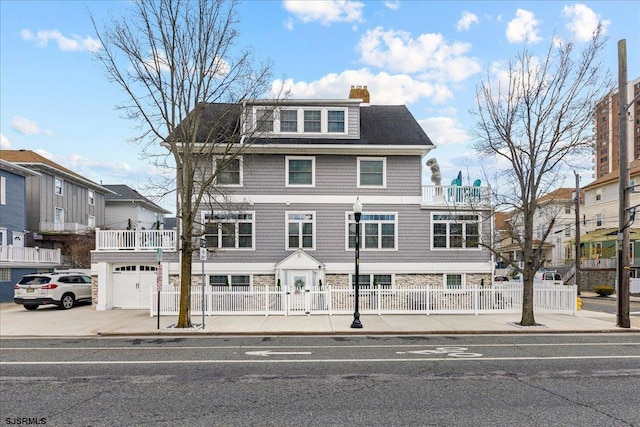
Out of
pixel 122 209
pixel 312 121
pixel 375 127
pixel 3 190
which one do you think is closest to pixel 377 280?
pixel 375 127

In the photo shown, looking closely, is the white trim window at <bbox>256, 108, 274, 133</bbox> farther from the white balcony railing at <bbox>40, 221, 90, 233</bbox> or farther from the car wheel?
the white balcony railing at <bbox>40, 221, 90, 233</bbox>

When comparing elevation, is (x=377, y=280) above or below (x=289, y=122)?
below

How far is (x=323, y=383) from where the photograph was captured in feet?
24.6

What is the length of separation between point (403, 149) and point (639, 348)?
40.6ft

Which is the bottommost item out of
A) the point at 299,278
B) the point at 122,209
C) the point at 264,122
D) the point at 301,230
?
the point at 299,278

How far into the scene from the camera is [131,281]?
20.6m

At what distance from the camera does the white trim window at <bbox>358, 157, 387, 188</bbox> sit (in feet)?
68.3

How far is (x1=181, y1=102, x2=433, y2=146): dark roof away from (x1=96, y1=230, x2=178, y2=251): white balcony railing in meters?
5.25

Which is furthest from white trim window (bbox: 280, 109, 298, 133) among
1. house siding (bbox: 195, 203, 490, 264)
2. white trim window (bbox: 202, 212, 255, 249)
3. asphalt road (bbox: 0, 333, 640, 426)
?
asphalt road (bbox: 0, 333, 640, 426)

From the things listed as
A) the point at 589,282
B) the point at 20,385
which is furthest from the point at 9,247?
the point at 589,282

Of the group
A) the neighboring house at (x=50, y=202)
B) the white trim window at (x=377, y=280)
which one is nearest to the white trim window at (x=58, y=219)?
the neighboring house at (x=50, y=202)

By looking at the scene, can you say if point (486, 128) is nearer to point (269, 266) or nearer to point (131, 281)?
point (269, 266)

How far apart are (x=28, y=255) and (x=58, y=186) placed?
473 inches

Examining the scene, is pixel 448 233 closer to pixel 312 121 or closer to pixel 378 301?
pixel 378 301
